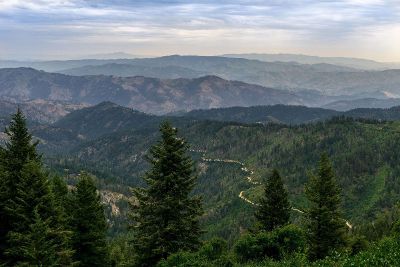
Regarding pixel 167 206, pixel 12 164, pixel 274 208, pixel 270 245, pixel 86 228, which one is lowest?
pixel 86 228

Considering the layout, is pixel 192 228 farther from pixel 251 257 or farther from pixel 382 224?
pixel 382 224

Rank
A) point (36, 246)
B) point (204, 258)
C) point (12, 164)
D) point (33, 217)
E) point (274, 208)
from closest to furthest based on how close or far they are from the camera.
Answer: point (36, 246) → point (204, 258) → point (33, 217) → point (12, 164) → point (274, 208)

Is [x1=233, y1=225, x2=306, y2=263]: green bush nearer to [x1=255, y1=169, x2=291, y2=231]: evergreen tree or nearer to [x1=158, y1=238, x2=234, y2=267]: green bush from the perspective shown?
[x1=158, y1=238, x2=234, y2=267]: green bush

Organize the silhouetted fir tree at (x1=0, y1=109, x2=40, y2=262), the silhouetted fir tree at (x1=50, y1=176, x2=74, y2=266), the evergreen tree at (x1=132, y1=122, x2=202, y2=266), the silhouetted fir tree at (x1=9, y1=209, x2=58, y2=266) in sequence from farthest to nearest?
the evergreen tree at (x1=132, y1=122, x2=202, y2=266) < the silhouetted fir tree at (x1=0, y1=109, x2=40, y2=262) < the silhouetted fir tree at (x1=50, y1=176, x2=74, y2=266) < the silhouetted fir tree at (x1=9, y1=209, x2=58, y2=266)

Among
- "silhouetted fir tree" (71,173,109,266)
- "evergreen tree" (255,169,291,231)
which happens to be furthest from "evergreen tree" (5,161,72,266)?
"evergreen tree" (255,169,291,231)

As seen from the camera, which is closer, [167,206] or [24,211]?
[24,211]

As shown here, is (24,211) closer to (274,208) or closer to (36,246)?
(36,246)

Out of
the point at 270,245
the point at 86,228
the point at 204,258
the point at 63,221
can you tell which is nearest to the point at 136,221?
the point at 63,221

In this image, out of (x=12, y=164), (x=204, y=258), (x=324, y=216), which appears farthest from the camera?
(x=324, y=216)
